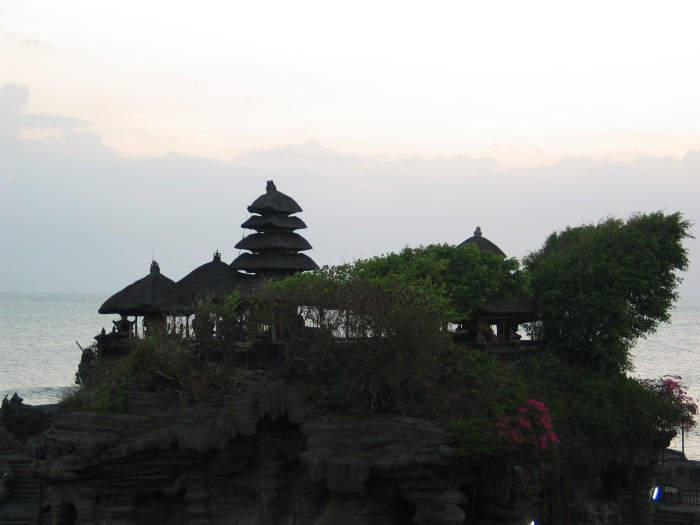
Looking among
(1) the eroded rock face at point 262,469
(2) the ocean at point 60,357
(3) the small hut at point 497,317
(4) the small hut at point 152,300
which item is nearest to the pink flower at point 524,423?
(1) the eroded rock face at point 262,469

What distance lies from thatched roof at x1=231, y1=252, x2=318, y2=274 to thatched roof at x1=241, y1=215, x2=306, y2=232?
107cm

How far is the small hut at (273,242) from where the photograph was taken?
111 ft

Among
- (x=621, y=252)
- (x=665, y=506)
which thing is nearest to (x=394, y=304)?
(x=621, y=252)

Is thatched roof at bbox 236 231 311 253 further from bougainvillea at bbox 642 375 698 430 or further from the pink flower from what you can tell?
bougainvillea at bbox 642 375 698 430

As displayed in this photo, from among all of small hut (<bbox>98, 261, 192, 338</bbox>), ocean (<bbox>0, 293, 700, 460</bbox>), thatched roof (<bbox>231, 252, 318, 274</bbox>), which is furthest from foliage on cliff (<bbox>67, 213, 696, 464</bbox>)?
ocean (<bbox>0, 293, 700, 460</bbox>)

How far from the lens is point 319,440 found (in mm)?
22781

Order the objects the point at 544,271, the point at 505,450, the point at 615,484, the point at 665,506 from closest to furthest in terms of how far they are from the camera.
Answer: the point at 505,450, the point at 615,484, the point at 544,271, the point at 665,506

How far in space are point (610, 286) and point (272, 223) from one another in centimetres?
1338

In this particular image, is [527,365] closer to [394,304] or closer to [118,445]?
[394,304]

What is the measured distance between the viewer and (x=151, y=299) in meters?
28.9

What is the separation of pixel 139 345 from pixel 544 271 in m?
15.4

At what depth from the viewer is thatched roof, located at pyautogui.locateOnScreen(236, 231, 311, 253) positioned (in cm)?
3391

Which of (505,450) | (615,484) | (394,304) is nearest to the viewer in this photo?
(505,450)

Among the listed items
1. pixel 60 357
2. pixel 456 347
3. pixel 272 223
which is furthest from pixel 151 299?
pixel 60 357
